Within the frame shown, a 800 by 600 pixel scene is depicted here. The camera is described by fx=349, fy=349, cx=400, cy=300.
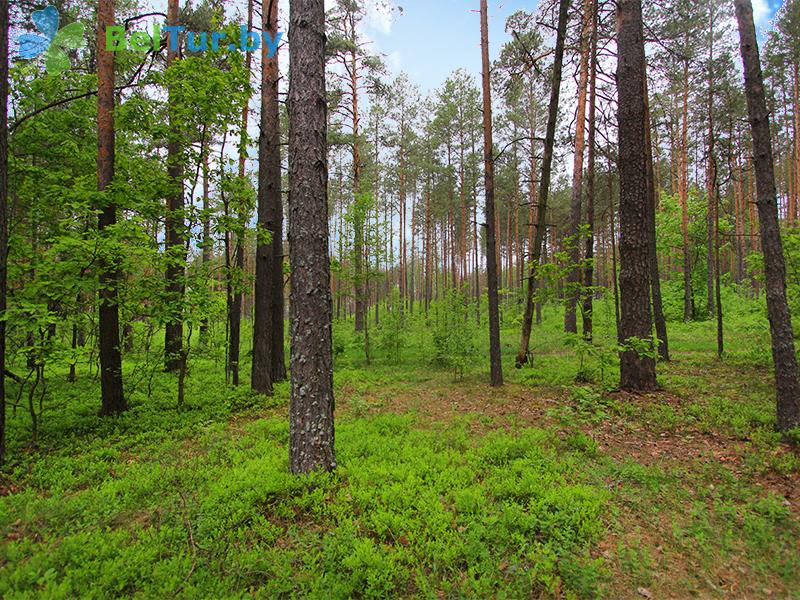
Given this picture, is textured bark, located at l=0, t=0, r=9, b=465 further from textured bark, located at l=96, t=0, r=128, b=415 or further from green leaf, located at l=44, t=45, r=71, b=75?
green leaf, located at l=44, t=45, r=71, b=75

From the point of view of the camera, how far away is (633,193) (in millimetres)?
6832

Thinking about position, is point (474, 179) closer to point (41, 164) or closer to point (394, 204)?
point (394, 204)

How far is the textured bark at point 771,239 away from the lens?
4.68m

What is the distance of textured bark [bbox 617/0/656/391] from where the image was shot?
6746 mm

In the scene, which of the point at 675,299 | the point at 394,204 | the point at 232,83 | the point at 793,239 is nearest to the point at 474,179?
the point at 394,204

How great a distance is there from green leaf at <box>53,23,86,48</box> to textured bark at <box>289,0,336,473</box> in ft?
32.6

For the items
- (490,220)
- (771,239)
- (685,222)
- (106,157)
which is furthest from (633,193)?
(685,222)

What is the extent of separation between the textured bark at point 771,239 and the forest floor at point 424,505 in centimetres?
55

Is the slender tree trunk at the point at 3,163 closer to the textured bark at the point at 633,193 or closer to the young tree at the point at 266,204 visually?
the young tree at the point at 266,204

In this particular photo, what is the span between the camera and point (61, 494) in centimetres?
396

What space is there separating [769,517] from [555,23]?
Answer: 1191 centimetres

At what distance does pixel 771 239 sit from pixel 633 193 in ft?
8.08

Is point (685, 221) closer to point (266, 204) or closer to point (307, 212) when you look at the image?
point (266, 204)

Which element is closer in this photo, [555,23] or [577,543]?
[577,543]
